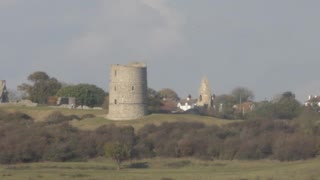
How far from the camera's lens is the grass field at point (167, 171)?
42062 millimetres

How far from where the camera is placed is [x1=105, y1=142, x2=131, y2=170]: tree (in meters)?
53.2

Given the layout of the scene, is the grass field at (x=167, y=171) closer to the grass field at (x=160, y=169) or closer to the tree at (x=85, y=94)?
the grass field at (x=160, y=169)

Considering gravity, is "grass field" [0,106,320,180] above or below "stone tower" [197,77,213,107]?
below

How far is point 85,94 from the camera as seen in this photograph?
9544cm

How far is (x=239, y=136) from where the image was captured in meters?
64.8

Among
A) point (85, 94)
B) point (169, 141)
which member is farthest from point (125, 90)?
point (85, 94)

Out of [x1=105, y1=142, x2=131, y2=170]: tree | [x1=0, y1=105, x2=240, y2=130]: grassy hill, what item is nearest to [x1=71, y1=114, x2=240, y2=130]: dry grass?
[x1=0, y1=105, x2=240, y2=130]: grassy hill

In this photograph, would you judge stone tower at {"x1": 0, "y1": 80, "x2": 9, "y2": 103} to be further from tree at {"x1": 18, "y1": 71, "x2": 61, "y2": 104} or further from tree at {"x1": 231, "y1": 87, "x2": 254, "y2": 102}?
tree at {"x1": 231, "y1": 87, "x2": 254, "y2": 102}

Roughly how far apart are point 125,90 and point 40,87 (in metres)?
27.6

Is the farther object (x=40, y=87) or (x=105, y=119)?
(x=40, y=87)

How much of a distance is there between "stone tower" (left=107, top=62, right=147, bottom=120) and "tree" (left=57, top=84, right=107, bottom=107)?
72.5 feet

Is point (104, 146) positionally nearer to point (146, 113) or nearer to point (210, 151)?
point (210, 151)

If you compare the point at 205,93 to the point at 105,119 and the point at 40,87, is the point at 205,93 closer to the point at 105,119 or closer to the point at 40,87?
the point at 40,87

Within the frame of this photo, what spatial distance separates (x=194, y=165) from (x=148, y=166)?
8.53ft
